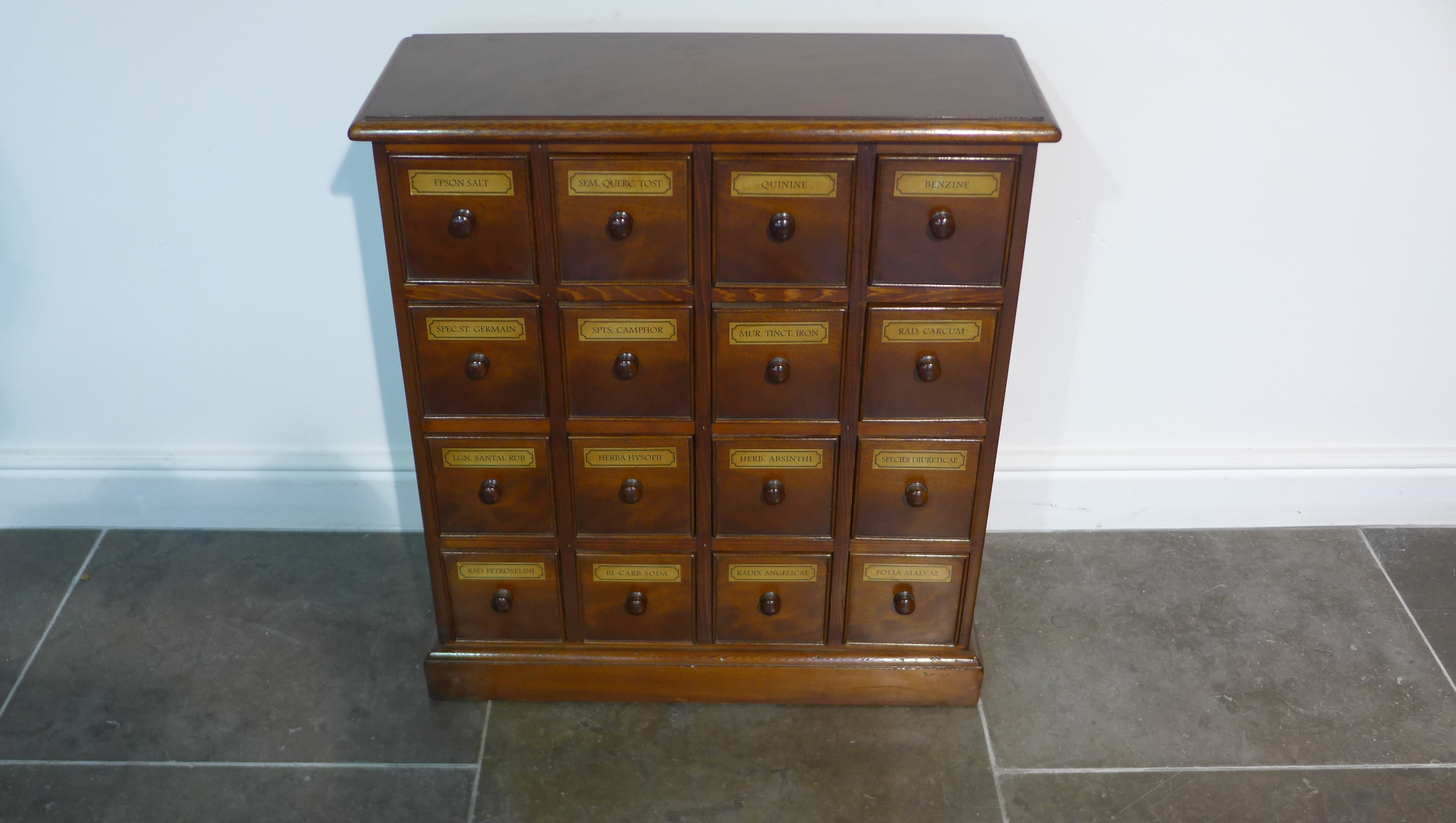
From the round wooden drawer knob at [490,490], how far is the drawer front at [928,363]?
0.56m

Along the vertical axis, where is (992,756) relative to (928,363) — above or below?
below

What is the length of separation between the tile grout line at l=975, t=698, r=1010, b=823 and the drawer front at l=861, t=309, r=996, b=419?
0.58m

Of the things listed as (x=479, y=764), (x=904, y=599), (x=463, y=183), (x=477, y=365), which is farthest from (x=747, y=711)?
(x=463, y=183)

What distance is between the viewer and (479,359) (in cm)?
180

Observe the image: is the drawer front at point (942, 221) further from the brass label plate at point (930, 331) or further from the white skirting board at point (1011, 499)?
the white skirting board at point (1011, 499)

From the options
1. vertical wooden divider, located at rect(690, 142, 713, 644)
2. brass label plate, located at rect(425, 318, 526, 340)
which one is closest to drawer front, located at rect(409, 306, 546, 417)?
brass label plate, located at rect(425, 318, 526, 340)

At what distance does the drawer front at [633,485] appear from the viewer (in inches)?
75.3

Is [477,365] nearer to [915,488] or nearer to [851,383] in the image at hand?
[851,383]

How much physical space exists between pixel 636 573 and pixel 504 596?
0.71 feet

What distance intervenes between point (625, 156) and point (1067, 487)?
127cm

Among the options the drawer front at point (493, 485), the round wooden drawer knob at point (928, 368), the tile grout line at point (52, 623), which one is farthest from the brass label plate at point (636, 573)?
the tile grout line at point (52, 623)

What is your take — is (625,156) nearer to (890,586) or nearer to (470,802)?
(890,586)

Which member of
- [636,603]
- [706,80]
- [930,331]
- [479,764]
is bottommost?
[479,764]

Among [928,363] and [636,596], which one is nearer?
[928,363]
